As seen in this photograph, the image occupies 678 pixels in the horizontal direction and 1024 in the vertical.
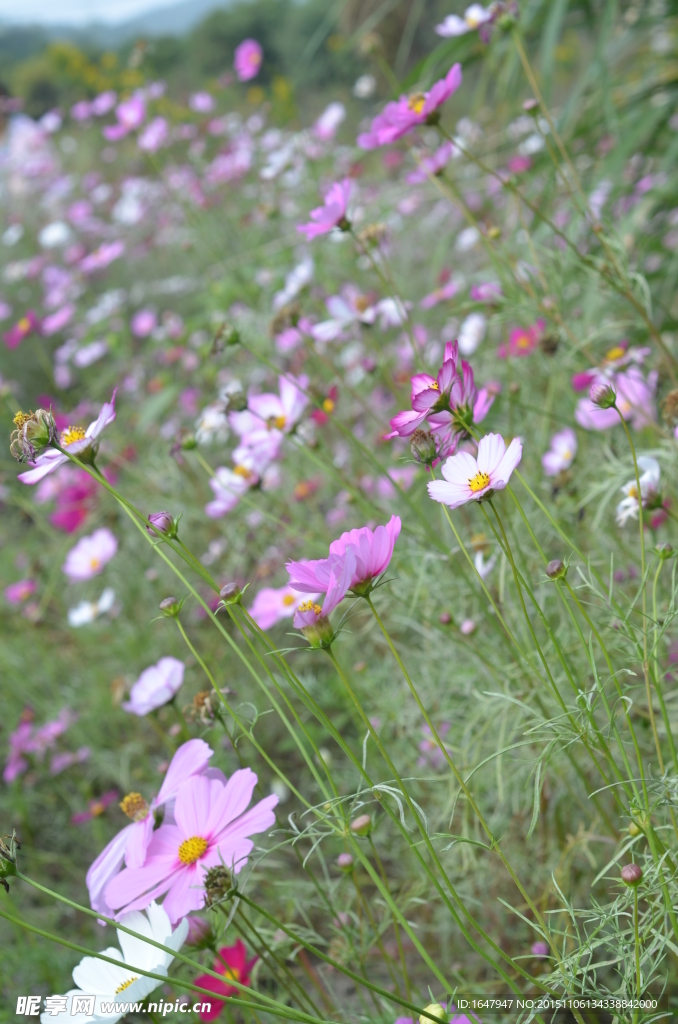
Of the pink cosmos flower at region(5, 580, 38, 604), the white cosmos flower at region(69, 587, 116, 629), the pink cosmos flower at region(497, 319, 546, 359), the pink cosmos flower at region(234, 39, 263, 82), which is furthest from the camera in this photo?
the pink cosmos flower at region(234, 39, 263, 82)

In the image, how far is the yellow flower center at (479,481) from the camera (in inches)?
20.3

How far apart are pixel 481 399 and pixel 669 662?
381 mm

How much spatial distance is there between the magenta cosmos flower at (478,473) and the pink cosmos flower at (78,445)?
0.22 m

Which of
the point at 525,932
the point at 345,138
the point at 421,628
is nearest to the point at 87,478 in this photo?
the point at 421,628

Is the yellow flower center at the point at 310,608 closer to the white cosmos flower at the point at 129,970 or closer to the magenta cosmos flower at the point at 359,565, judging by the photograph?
the magenta cosmos flower at the point at 359,565

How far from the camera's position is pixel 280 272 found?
218 centimetres

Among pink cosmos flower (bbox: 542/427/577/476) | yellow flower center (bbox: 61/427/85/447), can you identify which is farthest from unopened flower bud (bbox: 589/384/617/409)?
pink cosmos flower (bbox: 542/427/577/476)

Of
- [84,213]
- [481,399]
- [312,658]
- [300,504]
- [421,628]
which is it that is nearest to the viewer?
[481,399]

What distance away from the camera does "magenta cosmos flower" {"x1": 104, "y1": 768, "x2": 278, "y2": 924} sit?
520 mm

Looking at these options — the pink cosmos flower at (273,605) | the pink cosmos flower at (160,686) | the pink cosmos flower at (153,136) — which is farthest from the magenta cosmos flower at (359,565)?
the pink cosmos flower at (153,136)

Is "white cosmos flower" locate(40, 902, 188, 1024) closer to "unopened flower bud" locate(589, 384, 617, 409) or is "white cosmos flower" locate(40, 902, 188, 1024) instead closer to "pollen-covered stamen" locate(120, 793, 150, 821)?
"pollen-covered stamen" locate(120, 793, 150, 821)

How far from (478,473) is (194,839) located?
302 millimetres

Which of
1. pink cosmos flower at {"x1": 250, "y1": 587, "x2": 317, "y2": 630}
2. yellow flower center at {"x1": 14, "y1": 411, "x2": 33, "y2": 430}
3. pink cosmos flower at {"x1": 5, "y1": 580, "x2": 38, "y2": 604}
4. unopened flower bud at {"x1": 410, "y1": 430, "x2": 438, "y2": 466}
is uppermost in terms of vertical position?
yellow flower center at {"x1": 14, "y1": 411, "x2": 33, "y2": 430}

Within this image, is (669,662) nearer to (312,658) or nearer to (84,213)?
(312,658)
